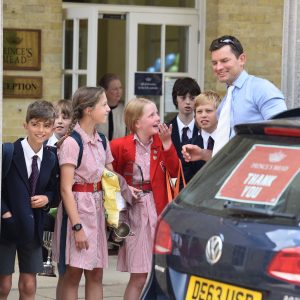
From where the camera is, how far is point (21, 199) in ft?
24.4

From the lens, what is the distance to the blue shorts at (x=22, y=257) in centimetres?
752

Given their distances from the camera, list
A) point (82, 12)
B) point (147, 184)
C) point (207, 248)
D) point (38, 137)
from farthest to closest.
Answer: point (82, 12) < point (147, 184) < point (38, 137) < point (207, 248)

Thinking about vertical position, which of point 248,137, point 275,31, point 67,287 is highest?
point 275,31

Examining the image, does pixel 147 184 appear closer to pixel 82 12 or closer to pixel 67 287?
pixel 67 287

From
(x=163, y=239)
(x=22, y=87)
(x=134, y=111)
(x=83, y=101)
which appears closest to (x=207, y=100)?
(x=134, y=111)

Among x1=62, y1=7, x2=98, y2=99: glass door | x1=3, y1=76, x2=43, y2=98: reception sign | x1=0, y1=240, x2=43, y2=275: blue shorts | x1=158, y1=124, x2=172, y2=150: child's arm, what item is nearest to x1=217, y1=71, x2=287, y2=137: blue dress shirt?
x1=158, y1=124, x2=172, y2=150: child's arm

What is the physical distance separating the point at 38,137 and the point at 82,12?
5087mm

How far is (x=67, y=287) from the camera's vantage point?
7.88 meters

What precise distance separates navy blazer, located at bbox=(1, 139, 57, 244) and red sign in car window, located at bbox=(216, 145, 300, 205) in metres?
2.27

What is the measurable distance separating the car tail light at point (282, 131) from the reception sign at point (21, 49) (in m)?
6.80

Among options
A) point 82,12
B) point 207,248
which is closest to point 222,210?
point 207,248

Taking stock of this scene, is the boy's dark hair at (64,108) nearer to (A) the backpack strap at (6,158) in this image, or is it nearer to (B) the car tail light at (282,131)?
(A) the backpack strap at (6,158)

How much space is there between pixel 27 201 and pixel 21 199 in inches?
1.8

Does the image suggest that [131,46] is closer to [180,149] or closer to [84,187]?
[180,149]
